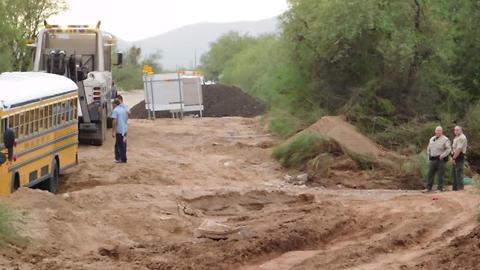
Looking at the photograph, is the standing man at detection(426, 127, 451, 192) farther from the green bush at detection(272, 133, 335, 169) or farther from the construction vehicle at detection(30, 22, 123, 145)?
the construction vehicle at detection(30, 22, 123, 145)

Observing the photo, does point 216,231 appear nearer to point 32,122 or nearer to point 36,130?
point 32,122

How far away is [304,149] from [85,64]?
28.5 feet

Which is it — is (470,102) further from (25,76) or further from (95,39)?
(25,76)

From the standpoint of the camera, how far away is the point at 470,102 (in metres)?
32.5

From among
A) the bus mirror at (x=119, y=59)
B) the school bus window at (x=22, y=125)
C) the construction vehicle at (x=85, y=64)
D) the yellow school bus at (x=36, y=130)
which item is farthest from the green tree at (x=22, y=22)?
the school bus window at (x=22, y=125)

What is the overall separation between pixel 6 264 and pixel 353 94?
70.3 feet

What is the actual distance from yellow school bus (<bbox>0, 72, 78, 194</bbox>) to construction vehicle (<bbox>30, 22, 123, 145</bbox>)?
21.5 feet

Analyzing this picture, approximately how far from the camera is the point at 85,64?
32.2 meters

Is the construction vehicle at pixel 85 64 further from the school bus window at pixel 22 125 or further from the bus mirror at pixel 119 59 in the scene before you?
the school bus window at pixel 22 125

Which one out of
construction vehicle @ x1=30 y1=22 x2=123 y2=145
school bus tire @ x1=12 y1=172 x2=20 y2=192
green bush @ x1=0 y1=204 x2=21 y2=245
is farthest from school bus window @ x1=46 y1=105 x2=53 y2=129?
construction vehicle @ x1=30 y1=22 x2=123 y2=145

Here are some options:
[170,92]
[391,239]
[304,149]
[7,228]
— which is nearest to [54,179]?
[7,228]

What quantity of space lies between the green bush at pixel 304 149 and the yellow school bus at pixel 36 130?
673 centimetres

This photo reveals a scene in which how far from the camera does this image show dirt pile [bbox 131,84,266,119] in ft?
179

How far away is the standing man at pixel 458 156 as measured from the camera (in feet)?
71.0
